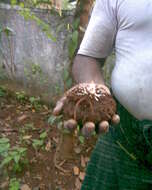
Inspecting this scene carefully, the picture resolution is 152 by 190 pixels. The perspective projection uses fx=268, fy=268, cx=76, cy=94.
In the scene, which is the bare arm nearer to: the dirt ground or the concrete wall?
the dirt ground

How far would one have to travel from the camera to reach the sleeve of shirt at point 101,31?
3.75 feet

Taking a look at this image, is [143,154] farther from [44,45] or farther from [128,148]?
[44,45]

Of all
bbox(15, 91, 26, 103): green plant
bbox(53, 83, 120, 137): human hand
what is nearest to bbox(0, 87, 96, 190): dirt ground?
bbox(15, 91, 26, 103): green plant

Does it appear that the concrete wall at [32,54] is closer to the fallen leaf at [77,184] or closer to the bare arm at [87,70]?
the fallen leaf at [77,184]

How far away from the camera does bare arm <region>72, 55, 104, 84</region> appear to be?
1.11 meters

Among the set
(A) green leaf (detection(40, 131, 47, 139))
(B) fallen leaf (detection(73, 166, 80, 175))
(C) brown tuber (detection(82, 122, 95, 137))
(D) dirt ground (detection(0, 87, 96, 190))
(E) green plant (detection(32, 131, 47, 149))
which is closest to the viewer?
(C) brown tuber (detection(82, 122, 95, 137))

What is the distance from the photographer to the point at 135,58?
1.05 metres

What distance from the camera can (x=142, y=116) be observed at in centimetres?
109

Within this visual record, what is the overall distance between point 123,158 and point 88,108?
535 millimetres

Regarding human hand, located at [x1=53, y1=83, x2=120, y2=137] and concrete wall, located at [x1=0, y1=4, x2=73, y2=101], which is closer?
human hand, located at [x1=53, y1=83, x2=120, y2=137]

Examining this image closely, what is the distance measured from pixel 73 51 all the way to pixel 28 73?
1.17 meters

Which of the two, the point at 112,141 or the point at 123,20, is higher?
the point at 123,20

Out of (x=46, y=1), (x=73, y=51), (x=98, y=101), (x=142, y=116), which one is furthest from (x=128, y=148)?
(x=46, y=1)

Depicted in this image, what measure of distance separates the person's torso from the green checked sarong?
0.09 m
